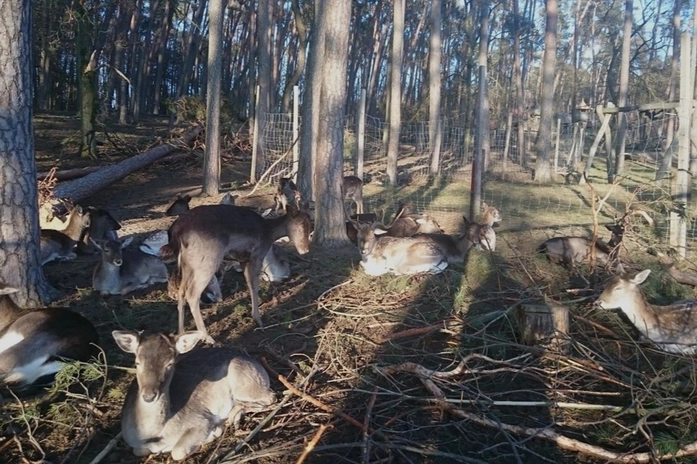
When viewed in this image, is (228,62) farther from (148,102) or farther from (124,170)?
(124,170)

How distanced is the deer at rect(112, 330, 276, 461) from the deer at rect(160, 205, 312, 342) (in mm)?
1196

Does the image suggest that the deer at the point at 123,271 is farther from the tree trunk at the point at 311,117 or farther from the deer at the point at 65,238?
the tree trunk at the point at 311,117

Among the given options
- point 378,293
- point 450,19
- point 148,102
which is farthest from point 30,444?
→ point 148,102

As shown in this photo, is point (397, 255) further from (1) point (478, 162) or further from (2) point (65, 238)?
(2) point (65, 238)

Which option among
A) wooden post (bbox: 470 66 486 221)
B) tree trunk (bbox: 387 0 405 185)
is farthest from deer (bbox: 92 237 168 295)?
tree trunk (bbox: 387 0 405 185)

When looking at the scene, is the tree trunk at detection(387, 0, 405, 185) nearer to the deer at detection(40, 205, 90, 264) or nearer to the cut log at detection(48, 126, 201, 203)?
the cut log at detection(48, 126, 201, 203)

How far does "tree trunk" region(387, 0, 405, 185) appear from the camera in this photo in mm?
18641

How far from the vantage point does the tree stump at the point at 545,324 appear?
5910mm

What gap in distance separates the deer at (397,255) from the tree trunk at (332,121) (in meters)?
0.93

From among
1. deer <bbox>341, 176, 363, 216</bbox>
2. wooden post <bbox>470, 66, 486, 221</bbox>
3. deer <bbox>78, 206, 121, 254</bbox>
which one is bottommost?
deer <bbox>78, 206, 121, 254</bbox>

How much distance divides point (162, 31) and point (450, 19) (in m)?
19.8

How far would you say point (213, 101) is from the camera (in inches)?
587

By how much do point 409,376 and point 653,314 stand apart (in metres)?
2.67

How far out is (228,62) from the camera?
159ft
